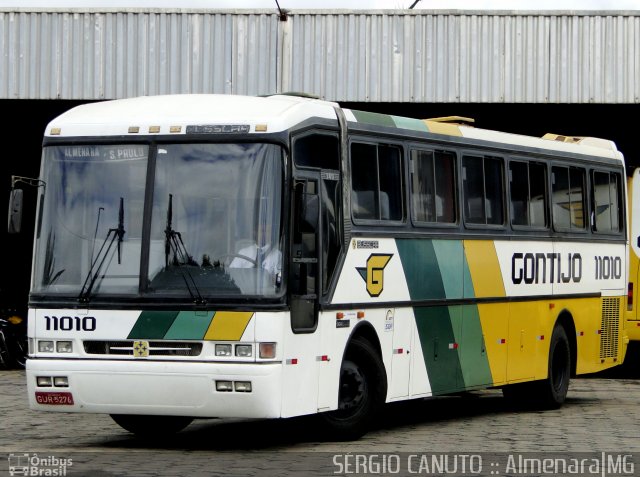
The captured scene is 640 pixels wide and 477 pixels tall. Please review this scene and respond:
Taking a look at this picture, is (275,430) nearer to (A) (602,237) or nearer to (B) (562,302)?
(B) (562,302)

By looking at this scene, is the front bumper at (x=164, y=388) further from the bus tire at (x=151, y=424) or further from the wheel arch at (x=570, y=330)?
the wheel arch at (x=570, y=330)

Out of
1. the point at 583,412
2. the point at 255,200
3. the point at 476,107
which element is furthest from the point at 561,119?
the point at 255,200

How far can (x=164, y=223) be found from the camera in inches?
486

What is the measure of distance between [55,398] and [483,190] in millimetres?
5739

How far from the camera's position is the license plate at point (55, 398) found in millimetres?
12289

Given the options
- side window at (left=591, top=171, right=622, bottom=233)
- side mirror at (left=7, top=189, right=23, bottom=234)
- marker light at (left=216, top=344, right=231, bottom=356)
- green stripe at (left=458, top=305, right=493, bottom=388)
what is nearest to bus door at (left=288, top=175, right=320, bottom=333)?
marker light at (left=216, top=344, right=231, bottom=356)

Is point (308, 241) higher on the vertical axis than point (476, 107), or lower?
lower

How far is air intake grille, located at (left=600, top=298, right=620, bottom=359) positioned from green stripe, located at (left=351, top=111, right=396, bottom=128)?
6.00m

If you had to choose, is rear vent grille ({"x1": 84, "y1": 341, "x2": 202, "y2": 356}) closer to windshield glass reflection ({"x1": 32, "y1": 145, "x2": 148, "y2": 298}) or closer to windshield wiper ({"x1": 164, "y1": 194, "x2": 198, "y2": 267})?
windshield glass reflection ({"x1": 32, "y1": 145, "x2": 148, "y2": 298})

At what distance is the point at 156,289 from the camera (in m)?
12.3

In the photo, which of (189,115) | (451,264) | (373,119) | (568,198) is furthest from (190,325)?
(568,198)

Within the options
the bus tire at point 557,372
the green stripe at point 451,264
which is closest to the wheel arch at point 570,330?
the bus tire at point 557,372

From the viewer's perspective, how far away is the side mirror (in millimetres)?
12688

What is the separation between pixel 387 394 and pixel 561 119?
52.8ft
